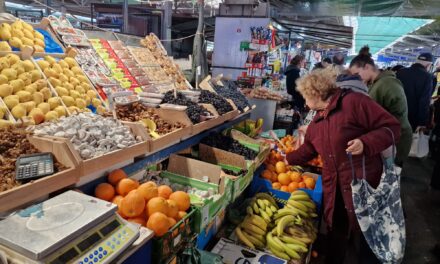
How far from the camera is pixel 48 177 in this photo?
4.51 feet

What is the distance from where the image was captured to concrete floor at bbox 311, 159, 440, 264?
144 inches

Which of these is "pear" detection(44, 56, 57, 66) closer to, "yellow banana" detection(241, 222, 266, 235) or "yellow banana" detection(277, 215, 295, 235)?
"yellow banana" detection(241, 222, 266, 235)

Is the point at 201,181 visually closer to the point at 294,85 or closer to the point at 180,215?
the point at 180,215

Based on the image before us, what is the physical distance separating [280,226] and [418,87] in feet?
13.1

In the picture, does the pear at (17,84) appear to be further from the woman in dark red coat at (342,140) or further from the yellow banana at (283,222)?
the yellow banana at (283,222)

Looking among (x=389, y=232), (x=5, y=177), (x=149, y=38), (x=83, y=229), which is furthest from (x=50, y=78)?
(x=389, y=232)

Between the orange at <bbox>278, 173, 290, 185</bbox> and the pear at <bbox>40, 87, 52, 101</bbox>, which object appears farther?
the orange at <bbox>278, 173, 290, 185</bbox>

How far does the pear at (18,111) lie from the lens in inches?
82.4

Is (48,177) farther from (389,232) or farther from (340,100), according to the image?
(389,232)

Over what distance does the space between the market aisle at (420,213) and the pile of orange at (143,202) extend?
3.12 m

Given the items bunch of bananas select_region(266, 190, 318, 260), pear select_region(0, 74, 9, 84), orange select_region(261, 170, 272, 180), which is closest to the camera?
pear select_region(0, 74, 9, 84)

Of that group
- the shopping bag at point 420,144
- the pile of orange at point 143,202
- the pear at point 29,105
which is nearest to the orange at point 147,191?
the pile of orange at point 143,202

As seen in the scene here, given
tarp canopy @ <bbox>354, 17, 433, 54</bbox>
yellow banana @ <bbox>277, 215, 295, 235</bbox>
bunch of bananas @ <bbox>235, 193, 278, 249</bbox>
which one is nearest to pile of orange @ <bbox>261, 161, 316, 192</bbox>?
bunch of bananas @ <bbox>235, 193, 278, 249</bbox>

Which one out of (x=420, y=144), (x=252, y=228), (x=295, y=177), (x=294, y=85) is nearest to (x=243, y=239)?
(x=252, y=228)
